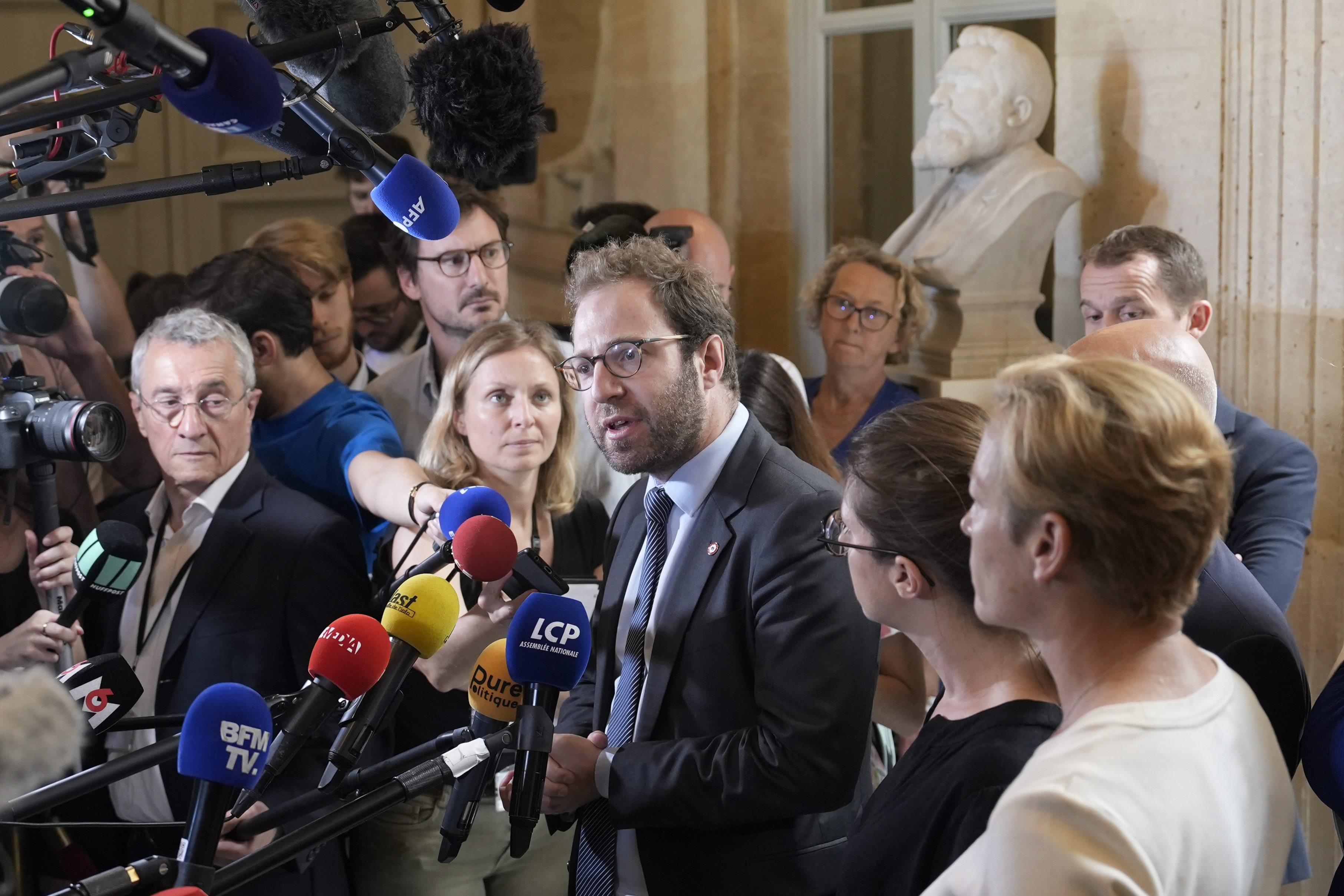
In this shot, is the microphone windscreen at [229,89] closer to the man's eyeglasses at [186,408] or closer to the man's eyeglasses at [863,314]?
the man's eyeglasses at [186,408]

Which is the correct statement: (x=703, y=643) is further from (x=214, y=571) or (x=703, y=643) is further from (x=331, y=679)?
(x=214, y=571)

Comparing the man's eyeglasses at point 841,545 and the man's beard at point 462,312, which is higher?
the man's beard at point 462,312

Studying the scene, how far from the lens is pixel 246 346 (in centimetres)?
295

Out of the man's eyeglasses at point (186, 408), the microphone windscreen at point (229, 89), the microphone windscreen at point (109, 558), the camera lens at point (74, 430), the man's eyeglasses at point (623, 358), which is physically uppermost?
→ the microphone windscreen at point (229, 89)

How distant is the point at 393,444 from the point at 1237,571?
1956mm

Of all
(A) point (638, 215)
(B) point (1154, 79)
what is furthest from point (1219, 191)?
(A) point (638, 215)

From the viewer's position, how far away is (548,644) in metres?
1.82

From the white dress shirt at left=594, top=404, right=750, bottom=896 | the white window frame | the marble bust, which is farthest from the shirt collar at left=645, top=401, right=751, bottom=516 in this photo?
the white window frame

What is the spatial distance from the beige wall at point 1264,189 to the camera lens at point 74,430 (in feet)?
9.96

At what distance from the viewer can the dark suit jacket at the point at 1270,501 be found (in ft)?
9.49

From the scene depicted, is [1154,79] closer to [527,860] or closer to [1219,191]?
[1219,191]

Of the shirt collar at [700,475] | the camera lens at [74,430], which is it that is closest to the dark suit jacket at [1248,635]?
the shirt collar at [700,475]

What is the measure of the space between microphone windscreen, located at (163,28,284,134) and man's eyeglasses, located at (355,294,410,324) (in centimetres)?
369

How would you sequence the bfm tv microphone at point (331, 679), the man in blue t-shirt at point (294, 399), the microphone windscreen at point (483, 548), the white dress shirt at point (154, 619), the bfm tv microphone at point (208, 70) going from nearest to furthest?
the bfm tv microphone at point (208, 70) → the bfm tv microphone at point (331, 679) → the microphone windscreen at point (483, 548) → the white dress shirt at point (154, 619) → the man in blue t-shirt at point (294, 399)
